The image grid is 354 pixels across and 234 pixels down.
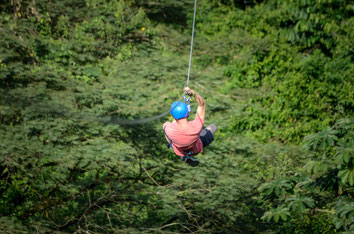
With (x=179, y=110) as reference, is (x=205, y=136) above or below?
below

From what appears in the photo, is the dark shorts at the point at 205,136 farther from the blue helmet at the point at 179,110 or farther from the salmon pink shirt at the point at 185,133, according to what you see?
the blue helmet at the point at 179,110

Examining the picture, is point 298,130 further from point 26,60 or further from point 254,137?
point 26,60

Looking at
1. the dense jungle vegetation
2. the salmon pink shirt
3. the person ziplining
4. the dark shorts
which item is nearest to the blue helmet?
the person ziplining

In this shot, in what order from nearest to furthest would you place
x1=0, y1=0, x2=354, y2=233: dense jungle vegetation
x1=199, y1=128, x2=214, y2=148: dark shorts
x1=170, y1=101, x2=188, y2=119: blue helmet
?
x1=170, y1=101, x2=188, y2=119: blue helmet → x1=199, y1=128, x2=214, y2=148: dark shorts → x1=0, y1=0, x2=354, y2=233: dense jungle vegetation

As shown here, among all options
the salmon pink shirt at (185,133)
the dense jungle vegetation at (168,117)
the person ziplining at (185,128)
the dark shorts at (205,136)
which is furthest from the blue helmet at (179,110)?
the dense jungle vegetation at (168,117)

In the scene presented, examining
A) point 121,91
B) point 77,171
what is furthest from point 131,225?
point 121,91

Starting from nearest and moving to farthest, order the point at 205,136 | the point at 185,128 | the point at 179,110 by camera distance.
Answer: the point at 179,110 → the point at 185,128 → the point at 205,136

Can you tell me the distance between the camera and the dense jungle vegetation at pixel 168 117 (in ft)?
20.2

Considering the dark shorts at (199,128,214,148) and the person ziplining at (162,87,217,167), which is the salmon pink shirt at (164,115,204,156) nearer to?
the person ziplining at (162,87,217,167)

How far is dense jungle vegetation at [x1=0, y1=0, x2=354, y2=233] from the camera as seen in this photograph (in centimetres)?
617

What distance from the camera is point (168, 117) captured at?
8.43 meters

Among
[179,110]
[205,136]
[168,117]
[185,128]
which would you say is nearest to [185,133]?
[185,128]

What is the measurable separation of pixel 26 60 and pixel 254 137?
4.47 m

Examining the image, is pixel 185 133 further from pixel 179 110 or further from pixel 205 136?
pixel 205 136
